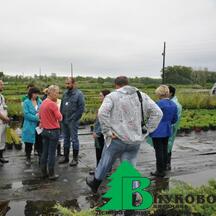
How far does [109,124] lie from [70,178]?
2.18 metres

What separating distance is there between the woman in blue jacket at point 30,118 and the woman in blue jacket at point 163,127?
260cm

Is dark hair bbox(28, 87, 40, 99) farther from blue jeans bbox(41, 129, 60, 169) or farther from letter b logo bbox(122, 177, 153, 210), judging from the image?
letter b logo bbox(122, 177, 153, 210)

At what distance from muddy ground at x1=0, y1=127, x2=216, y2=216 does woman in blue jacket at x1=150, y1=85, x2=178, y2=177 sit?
311mm

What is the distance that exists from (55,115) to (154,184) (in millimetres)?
2193

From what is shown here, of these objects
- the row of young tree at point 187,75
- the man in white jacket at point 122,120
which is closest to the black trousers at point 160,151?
the man in white jacket at point 122,120

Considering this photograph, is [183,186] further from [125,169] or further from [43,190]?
[43,190]

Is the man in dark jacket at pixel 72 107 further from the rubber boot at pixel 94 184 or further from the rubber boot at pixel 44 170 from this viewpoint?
the rubber boot at pixel 94 184

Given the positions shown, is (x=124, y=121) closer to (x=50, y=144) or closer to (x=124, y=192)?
(x=124, y=192)

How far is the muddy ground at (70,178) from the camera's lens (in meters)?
5.71

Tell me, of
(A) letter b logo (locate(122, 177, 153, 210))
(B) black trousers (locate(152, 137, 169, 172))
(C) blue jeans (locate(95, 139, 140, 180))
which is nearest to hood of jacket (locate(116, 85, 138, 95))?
(C) blue jeans (locate(95, 139, 140, 180))

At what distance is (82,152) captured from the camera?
388 inches

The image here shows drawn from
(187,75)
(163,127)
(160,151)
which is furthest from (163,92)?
(187,75)

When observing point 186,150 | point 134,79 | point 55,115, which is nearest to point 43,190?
point 55,115

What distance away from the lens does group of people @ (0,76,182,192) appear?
17.8 feet
